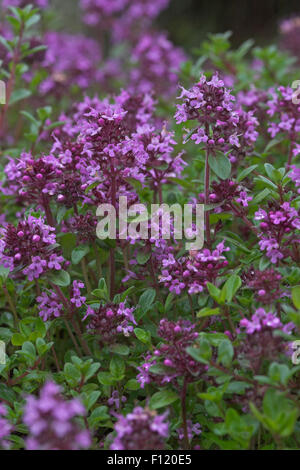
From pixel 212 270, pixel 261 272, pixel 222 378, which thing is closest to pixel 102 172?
pixel 212 270

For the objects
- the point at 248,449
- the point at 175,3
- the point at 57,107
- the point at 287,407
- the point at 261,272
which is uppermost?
the point at 175,3

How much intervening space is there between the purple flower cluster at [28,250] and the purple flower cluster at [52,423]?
636 millimetres

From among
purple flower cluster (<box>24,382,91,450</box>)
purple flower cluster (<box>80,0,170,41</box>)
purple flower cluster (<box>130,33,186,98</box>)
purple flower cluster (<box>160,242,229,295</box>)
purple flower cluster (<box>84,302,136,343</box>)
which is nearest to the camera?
purple flower cluster (<box>24,382,91,450</box>)

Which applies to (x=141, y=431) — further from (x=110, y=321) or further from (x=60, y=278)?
(x=60, y=278)

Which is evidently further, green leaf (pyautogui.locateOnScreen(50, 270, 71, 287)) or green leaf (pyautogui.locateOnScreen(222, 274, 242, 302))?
green leaf (pyautogui.locateOnScreen(50, 270, 71, 287))

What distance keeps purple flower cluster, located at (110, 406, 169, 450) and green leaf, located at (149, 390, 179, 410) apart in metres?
0.14

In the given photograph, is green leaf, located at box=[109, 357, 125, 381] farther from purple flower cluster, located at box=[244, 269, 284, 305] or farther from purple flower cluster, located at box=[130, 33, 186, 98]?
purple flower cluster, located at box=[130, 33, 186, 98]

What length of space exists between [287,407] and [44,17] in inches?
164

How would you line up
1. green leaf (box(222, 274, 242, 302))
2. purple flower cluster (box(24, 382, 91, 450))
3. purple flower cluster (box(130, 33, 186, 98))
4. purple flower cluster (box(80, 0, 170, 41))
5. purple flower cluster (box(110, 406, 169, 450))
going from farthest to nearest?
purple flower cluster (box(80, 0, 170, 41))
purple flower cluster (box(130, 33, 186, 98))
green leaf (box(222, 274, 242, 302))
purple flower cluster (box(110, 406, 169, 450))
purple flower cluster (box(24, 382, 91, 450))

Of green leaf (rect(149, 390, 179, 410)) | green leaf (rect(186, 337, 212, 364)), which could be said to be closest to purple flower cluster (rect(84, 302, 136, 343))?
green leaf (rect(149, 390, 179, 410))

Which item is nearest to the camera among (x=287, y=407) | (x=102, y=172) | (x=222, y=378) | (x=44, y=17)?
(x=287, y=407)

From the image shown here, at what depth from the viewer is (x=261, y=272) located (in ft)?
6.31

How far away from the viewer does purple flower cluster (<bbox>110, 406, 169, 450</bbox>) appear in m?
1.64

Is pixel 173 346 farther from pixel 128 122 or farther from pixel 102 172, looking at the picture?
pixel 128 122
